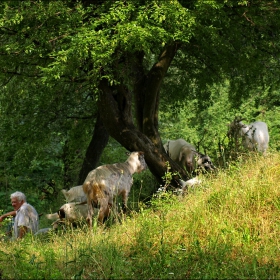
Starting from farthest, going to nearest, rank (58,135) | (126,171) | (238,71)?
(58,135) < (238,71) < (126,171)

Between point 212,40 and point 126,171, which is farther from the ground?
point 212,40

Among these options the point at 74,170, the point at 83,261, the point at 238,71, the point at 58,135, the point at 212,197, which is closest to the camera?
the point at 83,261

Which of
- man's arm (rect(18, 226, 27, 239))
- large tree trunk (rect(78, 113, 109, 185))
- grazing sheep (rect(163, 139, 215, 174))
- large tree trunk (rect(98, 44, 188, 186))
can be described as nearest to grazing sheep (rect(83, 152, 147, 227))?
man's arm (rect(18, 226, 27, 239))

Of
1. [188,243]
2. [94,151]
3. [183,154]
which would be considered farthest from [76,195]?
[188,243]

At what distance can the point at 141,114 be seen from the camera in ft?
50.9

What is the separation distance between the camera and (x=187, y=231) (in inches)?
314

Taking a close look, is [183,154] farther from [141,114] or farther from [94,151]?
[94,151]

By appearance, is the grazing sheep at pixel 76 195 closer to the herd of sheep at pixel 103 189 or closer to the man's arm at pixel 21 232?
the herd of sheep at pixel 103 189

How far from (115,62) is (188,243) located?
19.5 feet

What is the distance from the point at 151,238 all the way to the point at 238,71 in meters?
8.72

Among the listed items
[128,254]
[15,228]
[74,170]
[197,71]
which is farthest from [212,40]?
[74,170]

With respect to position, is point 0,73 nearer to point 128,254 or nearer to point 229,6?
point 229,6

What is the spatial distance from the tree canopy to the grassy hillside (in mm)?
3538

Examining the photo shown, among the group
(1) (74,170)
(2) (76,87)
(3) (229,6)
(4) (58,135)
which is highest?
(3) (229,6)
